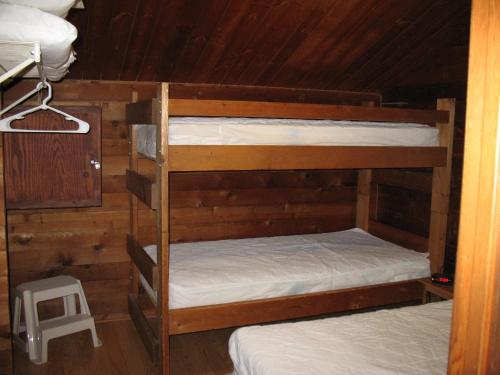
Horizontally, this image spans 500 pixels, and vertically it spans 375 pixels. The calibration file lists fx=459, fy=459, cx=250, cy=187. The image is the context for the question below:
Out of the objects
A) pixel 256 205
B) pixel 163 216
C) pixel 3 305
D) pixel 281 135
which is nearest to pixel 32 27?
pixel 163 216

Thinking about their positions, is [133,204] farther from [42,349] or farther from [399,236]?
[399,236]

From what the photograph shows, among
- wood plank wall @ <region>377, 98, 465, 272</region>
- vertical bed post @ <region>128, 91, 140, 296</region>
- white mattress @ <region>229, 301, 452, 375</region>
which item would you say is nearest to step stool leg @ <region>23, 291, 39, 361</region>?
vertical bed post @ <region>128, 91, 140, 296</region>

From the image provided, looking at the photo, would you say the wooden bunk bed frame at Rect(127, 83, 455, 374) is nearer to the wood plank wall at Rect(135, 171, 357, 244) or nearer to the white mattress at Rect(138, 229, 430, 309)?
the white mattress at Rect(138, 229, 430, 309)

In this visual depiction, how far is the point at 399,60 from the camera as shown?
3346 mm

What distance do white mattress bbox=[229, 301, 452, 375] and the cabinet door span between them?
70.8 inches

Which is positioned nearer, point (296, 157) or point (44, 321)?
point (296, 157)

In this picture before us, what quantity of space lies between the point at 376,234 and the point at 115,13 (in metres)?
2.58

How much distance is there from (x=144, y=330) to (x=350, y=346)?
1.45 meters

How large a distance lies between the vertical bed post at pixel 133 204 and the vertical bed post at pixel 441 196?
2.04 meters

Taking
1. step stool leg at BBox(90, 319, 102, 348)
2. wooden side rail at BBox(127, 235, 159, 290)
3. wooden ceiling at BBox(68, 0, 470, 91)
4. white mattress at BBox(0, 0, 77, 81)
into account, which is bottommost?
step stool leg at BBox(90, 319, 102, 348)

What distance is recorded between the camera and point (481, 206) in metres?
0.71

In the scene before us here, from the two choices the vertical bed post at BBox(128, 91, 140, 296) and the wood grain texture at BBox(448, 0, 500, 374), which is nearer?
the wood grain texture at BBox(448, 0, 500, 374)

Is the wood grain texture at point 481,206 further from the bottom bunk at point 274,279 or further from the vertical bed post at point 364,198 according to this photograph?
the vertical bed post at point 364,198

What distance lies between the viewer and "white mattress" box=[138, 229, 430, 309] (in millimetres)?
2570
